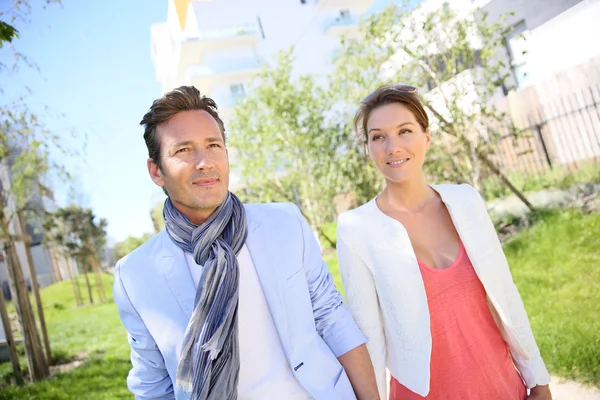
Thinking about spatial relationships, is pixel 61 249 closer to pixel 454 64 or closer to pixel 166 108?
pixel 454 64

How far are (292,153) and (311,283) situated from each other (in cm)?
962

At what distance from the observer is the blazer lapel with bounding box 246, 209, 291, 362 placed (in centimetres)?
168

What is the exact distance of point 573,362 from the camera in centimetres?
347

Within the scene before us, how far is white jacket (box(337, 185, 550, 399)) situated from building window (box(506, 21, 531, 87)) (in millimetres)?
5518

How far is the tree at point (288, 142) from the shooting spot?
1084cm

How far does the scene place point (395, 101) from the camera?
6.66 ft

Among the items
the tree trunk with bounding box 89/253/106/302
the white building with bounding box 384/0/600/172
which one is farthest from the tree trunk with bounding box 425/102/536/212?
the tree trunk with bounding box 89/253/106/302

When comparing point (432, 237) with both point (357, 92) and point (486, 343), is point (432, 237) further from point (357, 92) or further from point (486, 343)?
point (357, 92)

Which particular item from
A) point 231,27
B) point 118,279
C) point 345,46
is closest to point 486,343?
point 118,279

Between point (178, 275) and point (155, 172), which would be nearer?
point (178, 275)

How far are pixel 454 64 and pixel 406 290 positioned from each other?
606 centimetres

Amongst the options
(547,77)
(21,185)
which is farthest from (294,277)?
(547,77)

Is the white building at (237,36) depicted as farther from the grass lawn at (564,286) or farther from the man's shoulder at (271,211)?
the man's shoulder at (271,211)

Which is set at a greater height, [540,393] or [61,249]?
[61,249]
